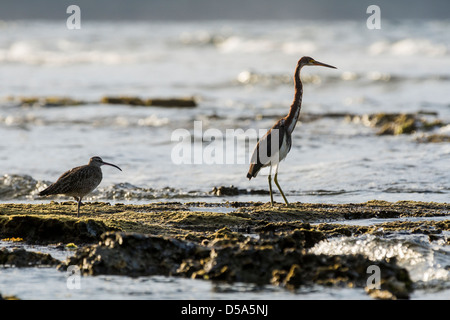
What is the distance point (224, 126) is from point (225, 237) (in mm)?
13715

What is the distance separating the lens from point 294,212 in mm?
9609

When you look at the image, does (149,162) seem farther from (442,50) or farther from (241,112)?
(442,50)

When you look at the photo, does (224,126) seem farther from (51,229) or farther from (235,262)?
(235,262)

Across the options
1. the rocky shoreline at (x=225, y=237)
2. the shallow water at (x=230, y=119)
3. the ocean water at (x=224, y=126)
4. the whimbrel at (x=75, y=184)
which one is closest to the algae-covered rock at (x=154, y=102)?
the ocean water at (x=224, y=126)

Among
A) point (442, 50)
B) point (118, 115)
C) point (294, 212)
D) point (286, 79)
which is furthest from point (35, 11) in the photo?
point (294, 212)

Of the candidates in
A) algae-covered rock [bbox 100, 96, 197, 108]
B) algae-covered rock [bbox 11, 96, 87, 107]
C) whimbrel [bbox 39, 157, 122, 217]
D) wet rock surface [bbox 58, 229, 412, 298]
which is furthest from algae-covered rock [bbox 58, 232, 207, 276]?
algae-covered rock [bbox 11, 96, 87, 107]

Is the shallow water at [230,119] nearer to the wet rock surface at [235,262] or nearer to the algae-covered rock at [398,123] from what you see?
the algae-covered rock at [398,123]

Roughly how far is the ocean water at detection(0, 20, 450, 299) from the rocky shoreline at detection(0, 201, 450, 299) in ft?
0.92

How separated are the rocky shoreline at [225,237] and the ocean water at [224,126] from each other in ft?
0.92

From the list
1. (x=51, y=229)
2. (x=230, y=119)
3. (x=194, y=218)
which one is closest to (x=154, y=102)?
(x=230, y=119)

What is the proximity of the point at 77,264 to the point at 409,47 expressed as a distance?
4671 centimetres

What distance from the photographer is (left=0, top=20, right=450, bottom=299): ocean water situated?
41.1 ft

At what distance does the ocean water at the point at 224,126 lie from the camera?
41.1 feet

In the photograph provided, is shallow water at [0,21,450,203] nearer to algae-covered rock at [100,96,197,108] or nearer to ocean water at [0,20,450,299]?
ocean water at [0,20,450,299]
